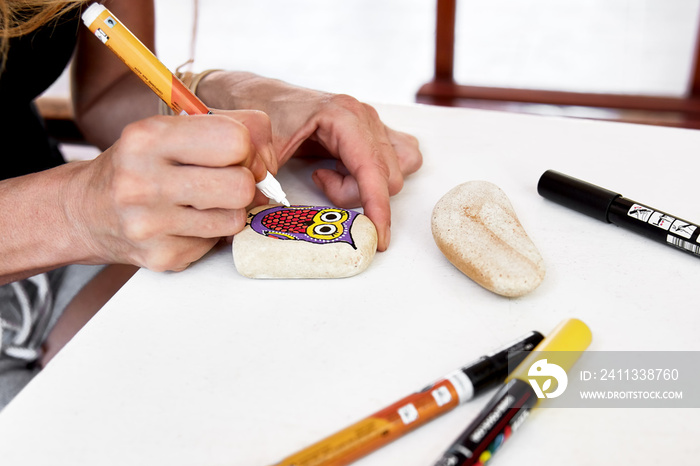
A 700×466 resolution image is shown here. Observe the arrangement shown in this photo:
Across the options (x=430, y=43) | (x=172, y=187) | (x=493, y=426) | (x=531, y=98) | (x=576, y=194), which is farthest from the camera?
(x=430, y=43)

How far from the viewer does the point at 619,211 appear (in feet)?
1.95

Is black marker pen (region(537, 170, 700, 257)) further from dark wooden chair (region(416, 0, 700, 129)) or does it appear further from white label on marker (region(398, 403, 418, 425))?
dark wooden chair (region(416, 0, 700, 129))

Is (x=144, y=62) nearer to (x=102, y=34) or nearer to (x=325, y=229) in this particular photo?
(x=102, y=34)

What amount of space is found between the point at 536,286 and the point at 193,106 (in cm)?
35

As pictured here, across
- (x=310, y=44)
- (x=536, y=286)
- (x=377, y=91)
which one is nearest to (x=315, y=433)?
(x=536, y=286)

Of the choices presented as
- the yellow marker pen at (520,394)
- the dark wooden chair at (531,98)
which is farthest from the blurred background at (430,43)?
the yellow marker pen at (520,394)

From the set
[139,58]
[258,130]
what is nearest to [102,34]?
[139,58]

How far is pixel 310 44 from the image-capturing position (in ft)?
7.64

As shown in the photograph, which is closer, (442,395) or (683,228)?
(442,395)

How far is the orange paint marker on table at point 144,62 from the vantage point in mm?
545

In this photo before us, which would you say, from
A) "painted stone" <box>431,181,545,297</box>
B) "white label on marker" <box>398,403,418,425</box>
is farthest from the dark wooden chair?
"white label on marker" <box>398,403,418,425</box>

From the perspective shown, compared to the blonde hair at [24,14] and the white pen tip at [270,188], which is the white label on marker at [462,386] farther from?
the blonde hair at [24,14]

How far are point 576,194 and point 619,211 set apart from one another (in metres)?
0.05

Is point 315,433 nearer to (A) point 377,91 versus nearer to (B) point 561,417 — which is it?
(B) point 561,417
